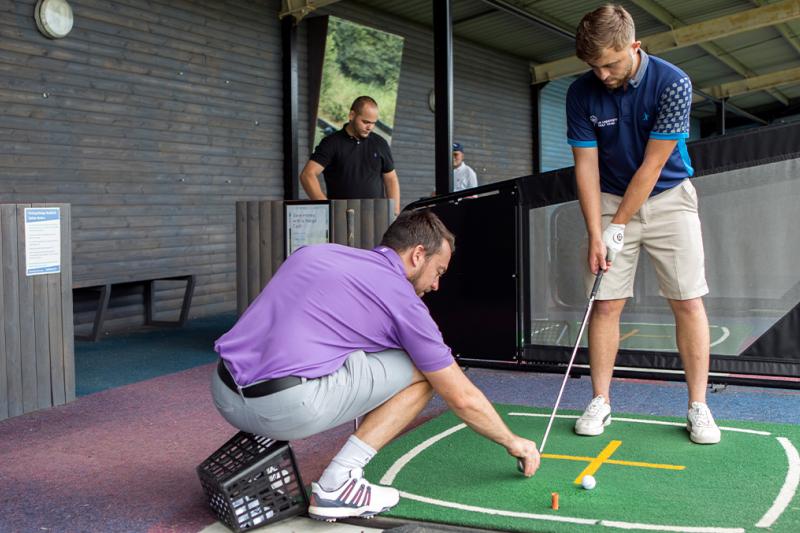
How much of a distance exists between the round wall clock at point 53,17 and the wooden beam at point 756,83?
587 inches

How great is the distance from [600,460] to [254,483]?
57.4 inches

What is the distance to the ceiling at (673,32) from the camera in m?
10.8

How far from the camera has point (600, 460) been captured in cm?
324

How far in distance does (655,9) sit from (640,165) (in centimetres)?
883

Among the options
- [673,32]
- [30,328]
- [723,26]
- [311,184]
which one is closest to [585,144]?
[311,184]

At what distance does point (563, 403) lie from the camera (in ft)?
14.5

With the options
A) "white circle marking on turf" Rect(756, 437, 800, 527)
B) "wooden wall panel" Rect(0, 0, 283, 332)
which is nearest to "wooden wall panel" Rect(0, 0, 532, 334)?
"wooden wall panel" Rect(0, 0, 283, 332)

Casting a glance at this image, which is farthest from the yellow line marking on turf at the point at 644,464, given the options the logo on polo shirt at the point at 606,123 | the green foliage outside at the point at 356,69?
the green foliage outside at the point at 356,69

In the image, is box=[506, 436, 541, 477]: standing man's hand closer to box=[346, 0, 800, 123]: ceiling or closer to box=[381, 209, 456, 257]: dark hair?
box=[381, 209, 456, 257]: dark hair

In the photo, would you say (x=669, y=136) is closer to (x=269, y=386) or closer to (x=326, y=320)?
(x=326, y=320)

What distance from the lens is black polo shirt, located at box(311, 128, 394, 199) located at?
19.1 feet

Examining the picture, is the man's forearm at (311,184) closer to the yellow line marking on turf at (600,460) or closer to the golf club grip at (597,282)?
the golf club grip at (597,282)

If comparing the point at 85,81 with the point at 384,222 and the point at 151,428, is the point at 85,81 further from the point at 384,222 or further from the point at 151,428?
the point at 151,428

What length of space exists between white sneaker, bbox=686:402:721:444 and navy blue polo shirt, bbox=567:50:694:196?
0.98 meters
